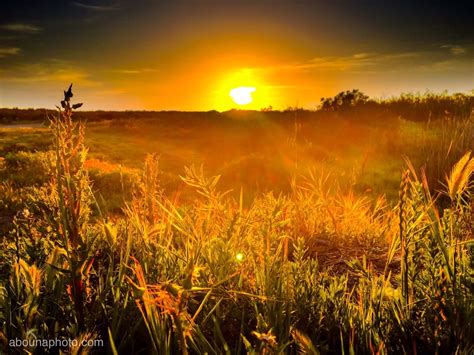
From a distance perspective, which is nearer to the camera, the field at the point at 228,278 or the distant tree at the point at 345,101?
→ the field at the point at 228,278

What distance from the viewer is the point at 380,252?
3.07m

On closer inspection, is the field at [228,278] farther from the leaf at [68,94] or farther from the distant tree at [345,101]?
the distant tree at [345,101]

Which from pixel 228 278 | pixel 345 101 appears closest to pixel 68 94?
pixel 228 278

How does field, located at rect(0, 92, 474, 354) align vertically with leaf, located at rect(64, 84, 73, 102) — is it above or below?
below

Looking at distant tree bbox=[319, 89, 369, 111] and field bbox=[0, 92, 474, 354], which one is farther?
distant tree bbox=[319, 89, 369, 111]

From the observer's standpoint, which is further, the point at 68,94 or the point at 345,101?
the point at 345,101

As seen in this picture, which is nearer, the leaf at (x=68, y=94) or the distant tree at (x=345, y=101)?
the leaf at (x=68, y=94)

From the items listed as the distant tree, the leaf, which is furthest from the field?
the distant tree

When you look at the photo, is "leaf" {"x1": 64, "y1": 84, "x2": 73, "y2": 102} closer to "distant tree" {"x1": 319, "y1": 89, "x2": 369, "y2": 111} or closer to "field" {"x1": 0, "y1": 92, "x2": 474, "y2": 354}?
"field" {"x1": 0, "y1": 92, "x2": 474, "y2": 354}

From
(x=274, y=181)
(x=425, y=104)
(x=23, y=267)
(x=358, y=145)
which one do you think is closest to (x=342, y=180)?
(x=274, y=181)

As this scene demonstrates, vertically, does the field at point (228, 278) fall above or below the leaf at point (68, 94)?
below

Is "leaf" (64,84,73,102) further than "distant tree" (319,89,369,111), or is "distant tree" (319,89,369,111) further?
"distant tree" (319,89,369,111)

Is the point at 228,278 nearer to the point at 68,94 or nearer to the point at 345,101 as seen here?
the point at 68,94

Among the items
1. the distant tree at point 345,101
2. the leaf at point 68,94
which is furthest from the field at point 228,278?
the distant tree at point 345,101
